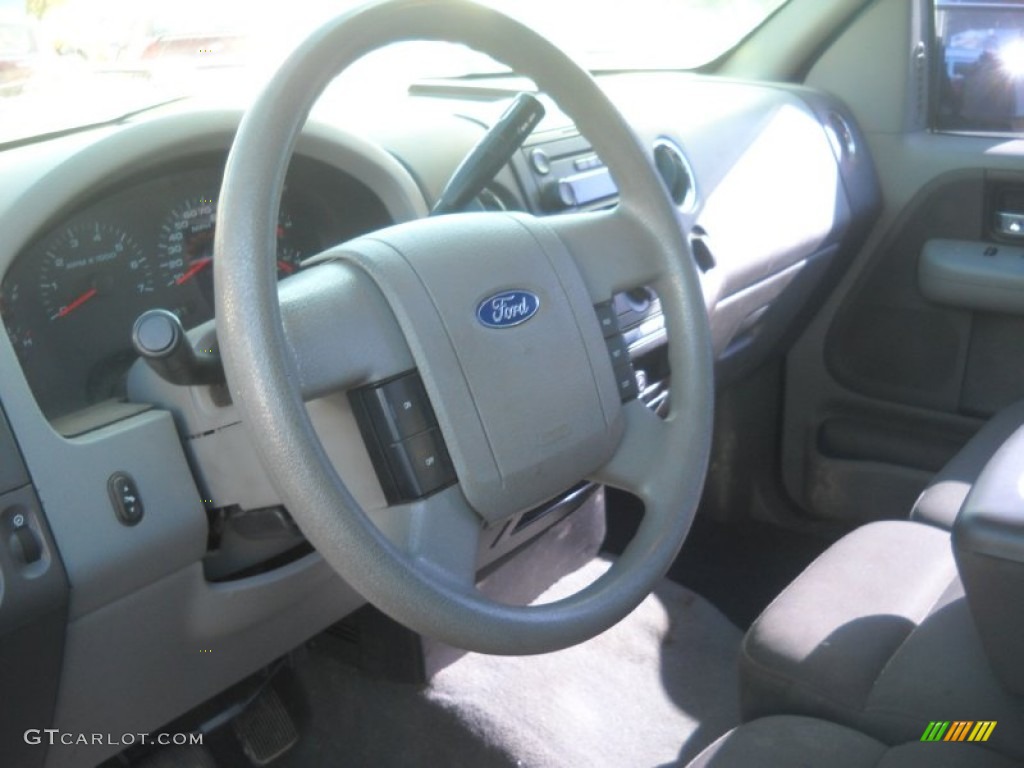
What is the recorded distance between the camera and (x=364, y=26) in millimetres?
978

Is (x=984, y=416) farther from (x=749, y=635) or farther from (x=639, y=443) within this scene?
(x=639, y=443)

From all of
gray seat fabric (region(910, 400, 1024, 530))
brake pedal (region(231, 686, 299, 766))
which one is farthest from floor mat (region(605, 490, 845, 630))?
brake pedal (region(231, 686, 299, 766))

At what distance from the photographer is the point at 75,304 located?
126 cm

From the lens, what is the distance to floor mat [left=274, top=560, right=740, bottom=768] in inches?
71.7

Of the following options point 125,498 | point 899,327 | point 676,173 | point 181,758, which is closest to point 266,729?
A: point 181,758

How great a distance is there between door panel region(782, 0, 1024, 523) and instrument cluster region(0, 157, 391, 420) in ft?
4.08

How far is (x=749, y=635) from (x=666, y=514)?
34 centimetres

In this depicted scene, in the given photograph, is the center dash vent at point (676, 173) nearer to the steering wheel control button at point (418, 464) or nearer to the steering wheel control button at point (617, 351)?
the steering wheel control button at point (617, 351)

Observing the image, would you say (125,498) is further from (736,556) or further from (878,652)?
(736,556)

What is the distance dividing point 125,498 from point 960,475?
1.13 meters

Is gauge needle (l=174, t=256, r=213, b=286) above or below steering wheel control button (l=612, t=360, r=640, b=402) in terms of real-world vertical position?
above

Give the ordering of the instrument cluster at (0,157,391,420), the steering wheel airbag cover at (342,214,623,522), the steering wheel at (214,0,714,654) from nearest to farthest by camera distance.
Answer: the steering wheel at (214,0,714,654), the steering wheel airbag cover at (342,214,623,522), the instrument cluster at (0,157,391,420)

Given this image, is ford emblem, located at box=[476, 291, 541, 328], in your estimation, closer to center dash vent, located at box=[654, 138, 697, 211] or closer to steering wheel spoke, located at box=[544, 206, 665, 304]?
steering wheel spoke, located at box=[544, 206, 665, 304]

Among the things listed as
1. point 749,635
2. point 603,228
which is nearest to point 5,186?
point 603,228
